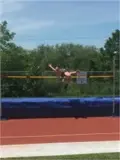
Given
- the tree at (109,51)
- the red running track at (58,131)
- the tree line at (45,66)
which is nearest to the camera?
the red running track at (58,131)

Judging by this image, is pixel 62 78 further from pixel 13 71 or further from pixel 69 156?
pixel 69 156

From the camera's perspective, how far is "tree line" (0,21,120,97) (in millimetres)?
17555

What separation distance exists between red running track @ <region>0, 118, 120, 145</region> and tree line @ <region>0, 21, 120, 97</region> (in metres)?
4.83

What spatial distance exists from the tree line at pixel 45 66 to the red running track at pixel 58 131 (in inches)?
190

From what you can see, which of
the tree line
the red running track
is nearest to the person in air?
the tree line

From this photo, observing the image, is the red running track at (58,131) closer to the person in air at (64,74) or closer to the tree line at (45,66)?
the person in air at (64,74)

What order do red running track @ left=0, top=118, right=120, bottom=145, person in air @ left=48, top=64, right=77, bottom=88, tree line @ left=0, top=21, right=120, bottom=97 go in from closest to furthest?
red running track @ left=0, top=118, right=120, bottom=145, person in air @ left=48, top=64, right=77, bottom=88, tree line @ left=0, top=21, right=120, bottom=97

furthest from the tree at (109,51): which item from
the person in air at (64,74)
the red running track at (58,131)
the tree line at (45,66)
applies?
the red running track at (58,131)

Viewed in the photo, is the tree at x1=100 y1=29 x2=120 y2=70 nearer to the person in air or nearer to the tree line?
the tree line

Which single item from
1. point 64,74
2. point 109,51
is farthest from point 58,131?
point 109,51

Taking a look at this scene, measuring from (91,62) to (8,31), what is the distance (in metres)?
4.34

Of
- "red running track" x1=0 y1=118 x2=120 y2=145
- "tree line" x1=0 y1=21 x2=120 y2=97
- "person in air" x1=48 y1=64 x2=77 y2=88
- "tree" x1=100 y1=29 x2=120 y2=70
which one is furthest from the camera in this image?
"tree" x1=100 y1=29 x2=120 y2=70

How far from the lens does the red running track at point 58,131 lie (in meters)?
9.20

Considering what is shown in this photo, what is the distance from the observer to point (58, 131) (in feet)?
34.2
